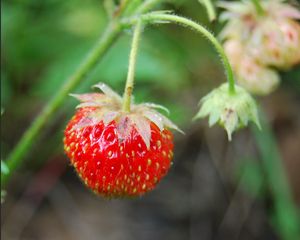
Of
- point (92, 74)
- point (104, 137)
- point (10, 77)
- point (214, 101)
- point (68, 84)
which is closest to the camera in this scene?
point (104, 137)

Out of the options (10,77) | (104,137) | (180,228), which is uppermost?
(104,137)

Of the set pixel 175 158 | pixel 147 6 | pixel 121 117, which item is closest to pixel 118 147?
pixel 121 117

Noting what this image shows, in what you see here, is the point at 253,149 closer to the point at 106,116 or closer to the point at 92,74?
the point at 92,74

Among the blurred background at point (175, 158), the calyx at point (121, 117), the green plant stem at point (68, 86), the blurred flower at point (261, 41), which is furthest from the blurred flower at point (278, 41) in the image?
the blurred background at point (175, 158)

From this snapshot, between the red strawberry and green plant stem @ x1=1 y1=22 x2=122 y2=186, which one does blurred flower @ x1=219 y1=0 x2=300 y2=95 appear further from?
the red strawberry

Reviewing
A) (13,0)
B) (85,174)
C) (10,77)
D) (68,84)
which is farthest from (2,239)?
(85,174)

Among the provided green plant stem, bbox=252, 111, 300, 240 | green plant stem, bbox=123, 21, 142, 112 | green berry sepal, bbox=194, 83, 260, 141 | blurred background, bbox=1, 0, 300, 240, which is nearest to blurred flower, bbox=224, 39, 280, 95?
green berry sepal, bbox=194, 83, 260, 141

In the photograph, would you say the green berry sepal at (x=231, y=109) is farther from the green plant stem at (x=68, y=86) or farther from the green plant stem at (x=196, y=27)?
the green plant stem at (x=68, y=86)

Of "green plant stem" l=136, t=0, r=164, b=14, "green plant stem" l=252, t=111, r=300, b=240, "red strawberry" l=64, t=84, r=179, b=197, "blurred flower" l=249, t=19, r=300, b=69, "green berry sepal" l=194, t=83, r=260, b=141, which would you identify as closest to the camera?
"red strawberry" l=64, t=84, r=179, b=197

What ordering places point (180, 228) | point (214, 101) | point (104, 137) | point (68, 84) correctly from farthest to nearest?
point (180, 228), point (68, 84), point (214, 101), point (104, 137)
